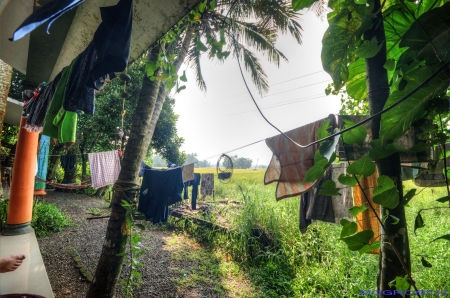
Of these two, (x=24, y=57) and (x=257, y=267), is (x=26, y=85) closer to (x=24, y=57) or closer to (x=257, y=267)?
(x=24, y=57)

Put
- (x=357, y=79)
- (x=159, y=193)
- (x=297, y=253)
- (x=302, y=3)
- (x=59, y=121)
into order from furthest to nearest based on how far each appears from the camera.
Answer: (x=297, y=253) < (x=159, y=193) < (x=59, y=121) < (x=357, y=79) < (x=302, y=3)

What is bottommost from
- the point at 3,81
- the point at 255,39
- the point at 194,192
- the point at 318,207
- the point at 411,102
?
the point at 194,192

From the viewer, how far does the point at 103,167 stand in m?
6.34

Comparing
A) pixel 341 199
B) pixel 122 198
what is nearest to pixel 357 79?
pixel 341 199

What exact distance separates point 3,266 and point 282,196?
8.53ft

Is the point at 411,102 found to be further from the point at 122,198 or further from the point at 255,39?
the point at 255,39

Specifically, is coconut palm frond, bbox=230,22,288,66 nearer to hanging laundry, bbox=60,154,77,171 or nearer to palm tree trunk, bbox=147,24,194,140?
palm tree trunk, bbox=147,24,194,140

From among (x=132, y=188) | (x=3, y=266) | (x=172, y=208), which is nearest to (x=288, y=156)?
(x=132, y=188)

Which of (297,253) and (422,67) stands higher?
(422,67)

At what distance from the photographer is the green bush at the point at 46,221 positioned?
4.83 m

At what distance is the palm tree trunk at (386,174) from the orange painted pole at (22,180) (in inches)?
182

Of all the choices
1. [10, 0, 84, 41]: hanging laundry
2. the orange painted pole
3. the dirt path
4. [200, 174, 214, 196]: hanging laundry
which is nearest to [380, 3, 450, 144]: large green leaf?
[10, 0, 84, 41]: hanging laundry

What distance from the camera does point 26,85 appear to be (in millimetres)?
3453

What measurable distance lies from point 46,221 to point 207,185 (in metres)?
4.57
